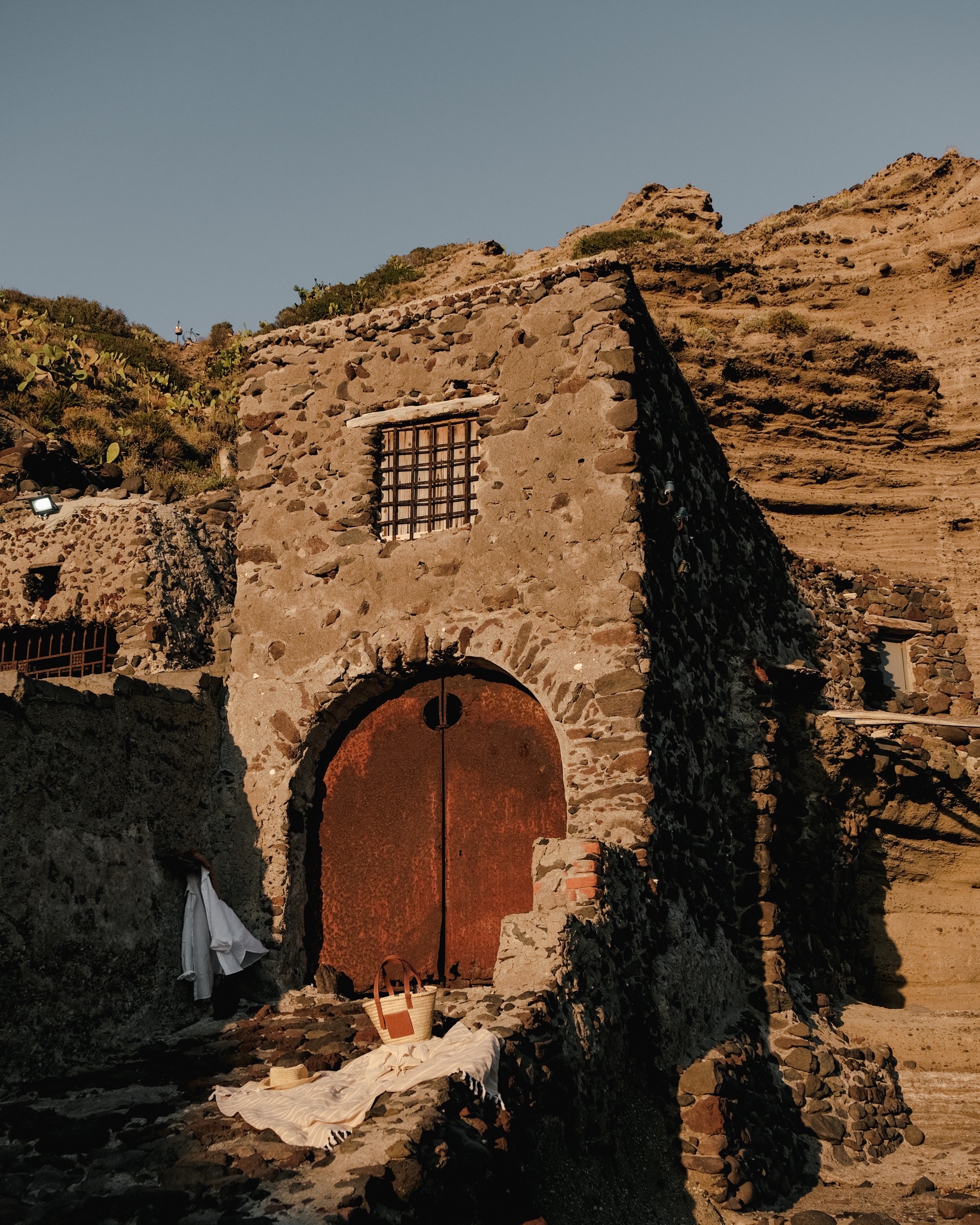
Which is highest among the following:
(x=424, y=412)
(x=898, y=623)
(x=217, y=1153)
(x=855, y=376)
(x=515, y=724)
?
(x=855, y=376)

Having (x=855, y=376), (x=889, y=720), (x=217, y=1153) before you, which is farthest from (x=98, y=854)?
(x=855, y=376)

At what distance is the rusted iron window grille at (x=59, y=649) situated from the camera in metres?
11.5

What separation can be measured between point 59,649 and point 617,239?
72.9 feet

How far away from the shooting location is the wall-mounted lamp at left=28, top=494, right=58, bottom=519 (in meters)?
12.2

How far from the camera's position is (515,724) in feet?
28.5

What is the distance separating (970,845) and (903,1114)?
154 inches

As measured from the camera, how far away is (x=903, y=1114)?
8812 millimetres

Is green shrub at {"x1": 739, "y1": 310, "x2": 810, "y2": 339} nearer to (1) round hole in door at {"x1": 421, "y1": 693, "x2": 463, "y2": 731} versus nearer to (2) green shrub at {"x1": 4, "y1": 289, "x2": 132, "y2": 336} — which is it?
(1) round hole in door at {"x1": 421, "y1": 693, "x2": 463, "y2": 731}

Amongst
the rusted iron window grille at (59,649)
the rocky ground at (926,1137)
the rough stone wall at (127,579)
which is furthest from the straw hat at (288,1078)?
the rusted iron window grille at (59,649)

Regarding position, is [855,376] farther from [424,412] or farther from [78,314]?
[78,314]

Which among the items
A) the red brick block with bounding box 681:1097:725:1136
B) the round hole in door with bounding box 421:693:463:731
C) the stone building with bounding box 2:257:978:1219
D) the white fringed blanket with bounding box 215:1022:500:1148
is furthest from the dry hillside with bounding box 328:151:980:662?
the white fringed blanket with bounding box 215:1022:500:1148

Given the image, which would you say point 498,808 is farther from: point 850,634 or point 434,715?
point 850,634

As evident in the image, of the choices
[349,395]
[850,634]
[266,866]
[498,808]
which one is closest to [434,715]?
[498,808]

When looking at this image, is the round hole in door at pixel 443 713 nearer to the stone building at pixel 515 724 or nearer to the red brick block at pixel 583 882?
the stone building at pixel 515 724
